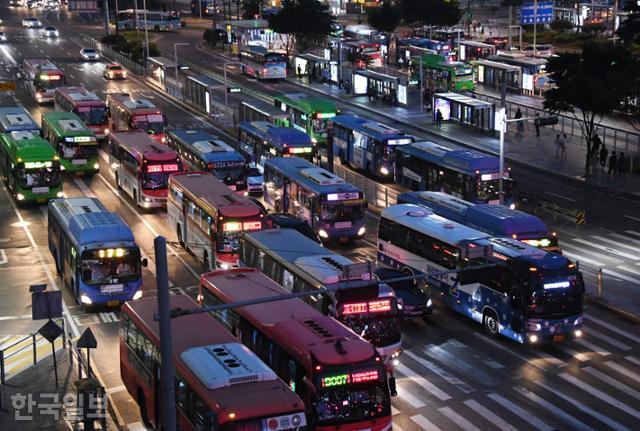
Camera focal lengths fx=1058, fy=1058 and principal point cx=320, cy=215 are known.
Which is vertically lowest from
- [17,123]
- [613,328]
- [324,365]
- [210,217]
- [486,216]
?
[613,328]

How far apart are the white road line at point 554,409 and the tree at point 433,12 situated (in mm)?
108791

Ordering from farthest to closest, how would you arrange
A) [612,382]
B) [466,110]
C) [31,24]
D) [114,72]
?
[31,24] < [114,72] < [466,110] < [612,382]

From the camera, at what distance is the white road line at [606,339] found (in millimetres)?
36812

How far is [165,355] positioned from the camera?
2189 cm

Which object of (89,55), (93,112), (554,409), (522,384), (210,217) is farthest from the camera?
(89,55)

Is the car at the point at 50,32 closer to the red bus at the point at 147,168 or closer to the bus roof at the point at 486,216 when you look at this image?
the red bus at the point at 147,168

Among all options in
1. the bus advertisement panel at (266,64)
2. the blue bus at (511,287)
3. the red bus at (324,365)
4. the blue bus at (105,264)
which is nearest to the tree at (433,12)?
the bus advertisement panel at (266,64)

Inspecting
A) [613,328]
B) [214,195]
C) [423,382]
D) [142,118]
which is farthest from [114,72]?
[423,382]

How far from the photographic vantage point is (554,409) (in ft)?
103

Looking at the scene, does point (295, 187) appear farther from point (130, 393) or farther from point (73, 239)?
point (130, 393)

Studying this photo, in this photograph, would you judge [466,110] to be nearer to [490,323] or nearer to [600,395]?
[490,323]

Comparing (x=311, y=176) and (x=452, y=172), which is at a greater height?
(x=311, y=176)

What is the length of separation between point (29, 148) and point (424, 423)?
3360cm

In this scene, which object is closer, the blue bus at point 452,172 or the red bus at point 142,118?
the blue bus at point 452,172
